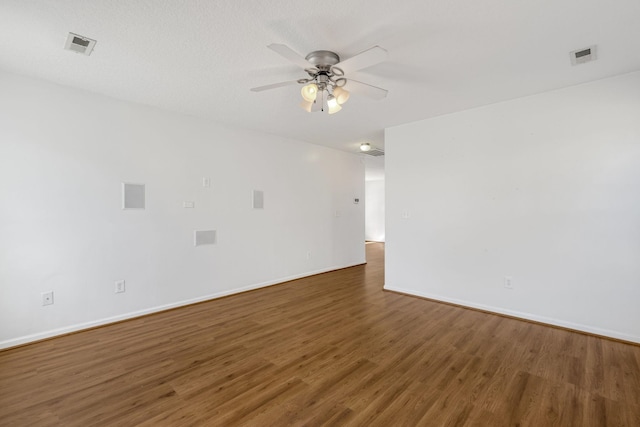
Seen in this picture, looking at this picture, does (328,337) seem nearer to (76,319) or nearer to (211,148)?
(76,319)

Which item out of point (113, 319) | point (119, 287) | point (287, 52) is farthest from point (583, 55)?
point (113, 319)

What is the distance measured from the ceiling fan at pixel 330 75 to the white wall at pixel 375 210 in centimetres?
851

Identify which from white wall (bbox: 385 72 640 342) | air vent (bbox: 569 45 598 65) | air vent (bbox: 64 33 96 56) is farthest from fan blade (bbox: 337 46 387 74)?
white wall (bbox: 385 72 640 342)

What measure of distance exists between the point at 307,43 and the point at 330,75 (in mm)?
368

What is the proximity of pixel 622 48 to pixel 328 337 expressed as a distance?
11.8ft

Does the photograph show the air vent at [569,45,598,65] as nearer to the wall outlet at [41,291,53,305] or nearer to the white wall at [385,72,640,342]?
the white wall at [385,72,640,342]

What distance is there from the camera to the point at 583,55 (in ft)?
7.84

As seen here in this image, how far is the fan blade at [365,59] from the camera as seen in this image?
189 cm

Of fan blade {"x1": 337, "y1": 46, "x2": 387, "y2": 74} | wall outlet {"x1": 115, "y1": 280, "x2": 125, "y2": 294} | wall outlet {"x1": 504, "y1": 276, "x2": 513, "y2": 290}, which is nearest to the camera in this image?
fan blade {"x1": 337, "y1": 46, "x2": 387, "y2": 74}

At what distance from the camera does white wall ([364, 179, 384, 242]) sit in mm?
10883

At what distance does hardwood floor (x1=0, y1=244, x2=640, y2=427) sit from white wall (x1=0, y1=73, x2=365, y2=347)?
0.41 metres

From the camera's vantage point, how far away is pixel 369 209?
1117 centimetres

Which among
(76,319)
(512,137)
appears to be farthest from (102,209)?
(512,137)

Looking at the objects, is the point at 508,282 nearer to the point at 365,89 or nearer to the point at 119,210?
the point at 365,89
